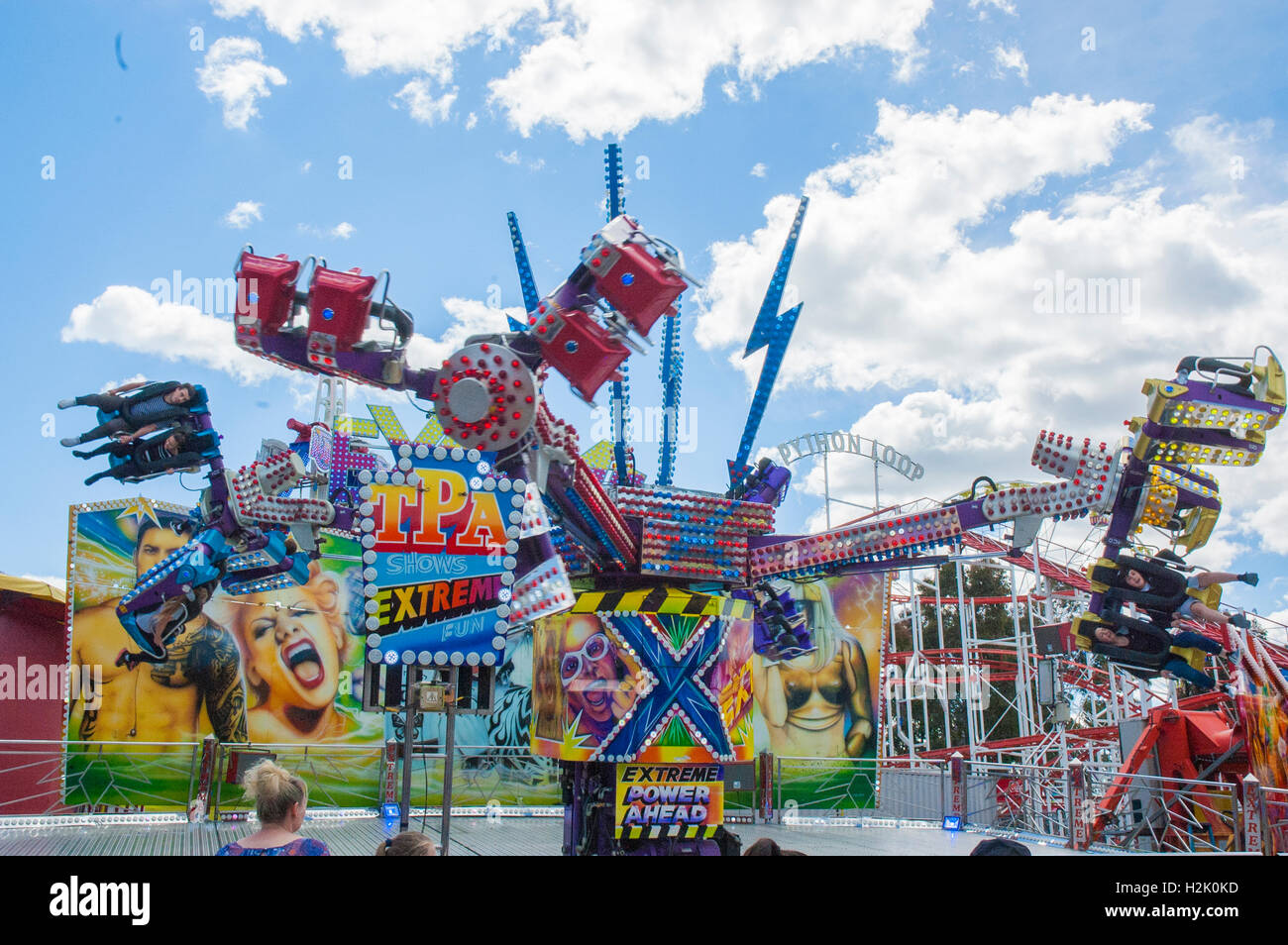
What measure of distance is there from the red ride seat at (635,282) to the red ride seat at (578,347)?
0.77 ft

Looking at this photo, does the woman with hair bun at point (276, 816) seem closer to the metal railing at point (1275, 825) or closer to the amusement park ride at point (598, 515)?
the amusement park ride at point (598, 515)

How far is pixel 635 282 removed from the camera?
6.58m

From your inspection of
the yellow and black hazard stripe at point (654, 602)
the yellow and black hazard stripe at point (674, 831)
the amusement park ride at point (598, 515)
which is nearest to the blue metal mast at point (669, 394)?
the amusement park ride at point (598, 515)

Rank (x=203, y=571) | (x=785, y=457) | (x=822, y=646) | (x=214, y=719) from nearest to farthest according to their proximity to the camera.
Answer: (x=203, y=571) < (x=214, y=719) < (x=822, y=646) < (x=785, y=457)

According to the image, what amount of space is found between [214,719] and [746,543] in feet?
32.7

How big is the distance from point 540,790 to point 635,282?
39.4ft

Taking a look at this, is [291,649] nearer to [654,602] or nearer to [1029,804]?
[654,602]

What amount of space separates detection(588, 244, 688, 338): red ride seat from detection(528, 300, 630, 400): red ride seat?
0.24 m

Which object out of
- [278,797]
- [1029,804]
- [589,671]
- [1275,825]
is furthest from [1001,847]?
[1029,804]

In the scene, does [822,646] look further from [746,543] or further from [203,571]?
[203,571]

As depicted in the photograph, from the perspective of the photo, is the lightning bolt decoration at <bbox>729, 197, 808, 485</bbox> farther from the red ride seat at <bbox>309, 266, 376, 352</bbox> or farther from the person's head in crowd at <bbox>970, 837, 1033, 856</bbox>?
the person's head in crowd at <bbox>970, 837, 1033, 856</bbox>

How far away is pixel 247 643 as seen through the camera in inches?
591

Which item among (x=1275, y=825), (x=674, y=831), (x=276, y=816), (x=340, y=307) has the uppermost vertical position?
(x=340, y=307)
